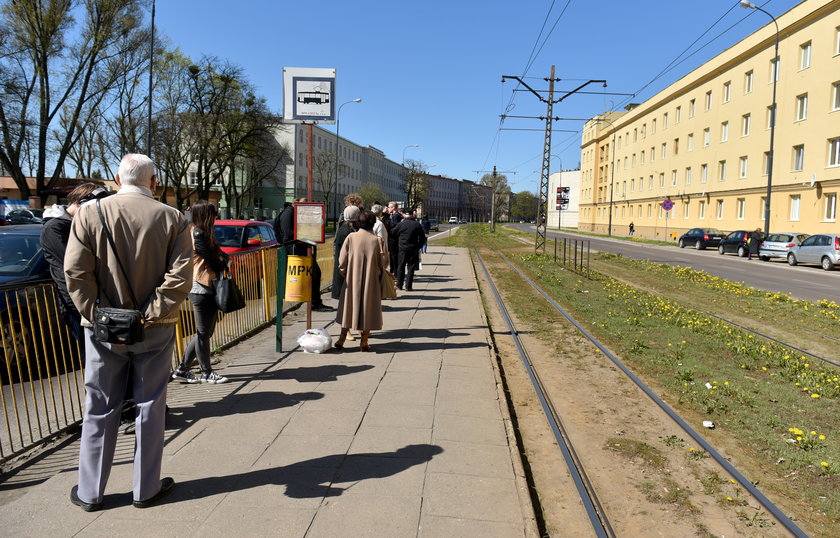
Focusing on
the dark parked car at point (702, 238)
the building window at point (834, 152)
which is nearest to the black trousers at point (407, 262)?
the building window at point (834, 152)

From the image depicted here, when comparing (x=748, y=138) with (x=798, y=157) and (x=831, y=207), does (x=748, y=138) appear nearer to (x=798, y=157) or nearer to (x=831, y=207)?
(x=798, y=157)

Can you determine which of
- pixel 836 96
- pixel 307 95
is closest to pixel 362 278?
pixel 307 95

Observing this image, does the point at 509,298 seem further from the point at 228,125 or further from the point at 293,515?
the point at 228,125

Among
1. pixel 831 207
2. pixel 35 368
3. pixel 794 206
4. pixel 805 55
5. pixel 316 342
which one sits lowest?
pixel 316 342

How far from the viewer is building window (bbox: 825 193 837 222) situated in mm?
30441

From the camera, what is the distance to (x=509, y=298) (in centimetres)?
1341

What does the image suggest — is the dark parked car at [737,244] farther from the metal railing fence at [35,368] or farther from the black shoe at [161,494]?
the black shoe at [161,494]

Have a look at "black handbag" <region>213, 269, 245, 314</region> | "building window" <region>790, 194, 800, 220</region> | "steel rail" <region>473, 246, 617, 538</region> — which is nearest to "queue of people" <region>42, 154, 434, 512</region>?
"black handbag" <region>213, 269, 245, 314</region>

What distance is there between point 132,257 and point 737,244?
120 ft

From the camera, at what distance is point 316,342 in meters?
7.07

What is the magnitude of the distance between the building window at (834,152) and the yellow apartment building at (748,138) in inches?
2.0

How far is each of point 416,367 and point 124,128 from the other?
41718mm

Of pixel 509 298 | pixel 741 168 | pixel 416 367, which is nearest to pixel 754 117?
pixel 741 168

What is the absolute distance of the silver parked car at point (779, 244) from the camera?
28.5 m
